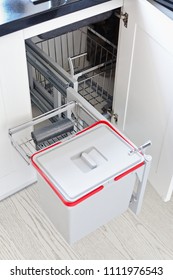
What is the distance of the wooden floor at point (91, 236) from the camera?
164 cm

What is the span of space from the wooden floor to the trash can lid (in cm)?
46

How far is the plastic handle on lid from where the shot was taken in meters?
1.34

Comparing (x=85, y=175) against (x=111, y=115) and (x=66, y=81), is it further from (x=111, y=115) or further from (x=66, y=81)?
(x=111, y=115)

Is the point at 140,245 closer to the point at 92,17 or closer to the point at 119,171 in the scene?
the point at 119,171

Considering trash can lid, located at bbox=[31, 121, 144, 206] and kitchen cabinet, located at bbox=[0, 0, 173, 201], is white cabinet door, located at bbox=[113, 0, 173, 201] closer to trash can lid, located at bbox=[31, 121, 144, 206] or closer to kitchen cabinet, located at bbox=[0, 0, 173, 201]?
kitchen cabinet, located at bbox=[0, 0, 173, 201]

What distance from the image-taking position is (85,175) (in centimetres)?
132

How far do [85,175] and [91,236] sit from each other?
48cm

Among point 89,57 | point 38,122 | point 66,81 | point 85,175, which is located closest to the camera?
point 85,175

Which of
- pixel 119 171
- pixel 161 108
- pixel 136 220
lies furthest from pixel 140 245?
pixel 161 108

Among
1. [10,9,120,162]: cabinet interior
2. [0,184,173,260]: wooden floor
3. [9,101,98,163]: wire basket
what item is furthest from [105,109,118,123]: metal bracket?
[0,184,173,260]: wooden floor

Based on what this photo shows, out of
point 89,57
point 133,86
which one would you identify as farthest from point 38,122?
point 89,57

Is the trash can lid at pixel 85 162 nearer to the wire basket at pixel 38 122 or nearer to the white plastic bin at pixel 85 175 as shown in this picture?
the white plastic bin at pixel 85 175

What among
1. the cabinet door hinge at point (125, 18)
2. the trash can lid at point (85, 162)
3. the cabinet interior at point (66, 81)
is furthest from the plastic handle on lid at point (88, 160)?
the cabinet door hinge at point (125, 18)

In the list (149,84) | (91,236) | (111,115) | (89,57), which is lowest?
(91,236)
